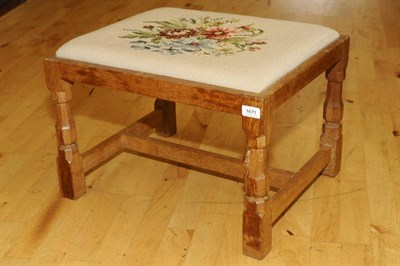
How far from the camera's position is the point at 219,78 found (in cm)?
114

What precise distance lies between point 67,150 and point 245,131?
1.40ft

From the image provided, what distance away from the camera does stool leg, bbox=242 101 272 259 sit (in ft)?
3.73

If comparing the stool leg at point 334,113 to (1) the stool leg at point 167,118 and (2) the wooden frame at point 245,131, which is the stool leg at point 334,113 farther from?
(1) the stool leg at point 167,118

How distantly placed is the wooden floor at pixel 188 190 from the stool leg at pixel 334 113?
4 cm

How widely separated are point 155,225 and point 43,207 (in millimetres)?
249

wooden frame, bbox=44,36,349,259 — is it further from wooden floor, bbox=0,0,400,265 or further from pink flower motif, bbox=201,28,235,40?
pink flower motif, bbox=201,28,235,40

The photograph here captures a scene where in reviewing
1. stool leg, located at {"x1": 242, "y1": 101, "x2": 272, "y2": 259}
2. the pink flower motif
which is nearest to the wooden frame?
stool leg, located at {"x1": 242, "y1": 101, "x2": 272, "y2": 259}

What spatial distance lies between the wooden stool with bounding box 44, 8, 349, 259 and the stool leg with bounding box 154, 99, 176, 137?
0.15m

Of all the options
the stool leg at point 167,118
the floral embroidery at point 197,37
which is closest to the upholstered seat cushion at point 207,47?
the floral embroidery at point 197,37

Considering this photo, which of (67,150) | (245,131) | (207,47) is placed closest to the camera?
(245,131)

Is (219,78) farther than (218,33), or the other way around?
(218,33)

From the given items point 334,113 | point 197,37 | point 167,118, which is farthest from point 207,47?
point 167,118

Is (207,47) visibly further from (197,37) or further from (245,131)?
(245,131)

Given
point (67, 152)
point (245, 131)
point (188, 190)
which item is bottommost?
point (188, 190)
